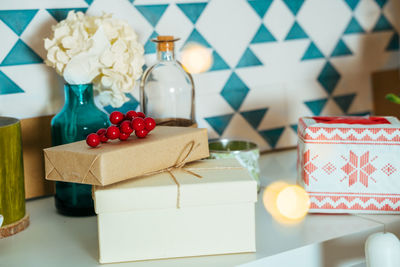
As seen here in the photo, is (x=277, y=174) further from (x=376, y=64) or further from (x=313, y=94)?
(x=376, y=64)

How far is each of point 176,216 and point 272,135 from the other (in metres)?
0.71

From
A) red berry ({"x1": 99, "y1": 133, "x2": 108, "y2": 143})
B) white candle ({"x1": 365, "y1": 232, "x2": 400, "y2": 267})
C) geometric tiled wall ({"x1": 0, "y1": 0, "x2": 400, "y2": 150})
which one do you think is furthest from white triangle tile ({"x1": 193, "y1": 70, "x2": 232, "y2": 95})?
white candle ({"x1": 365, "y1": 232, "x2": 400, "y2": 267})

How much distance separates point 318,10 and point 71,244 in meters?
0.96

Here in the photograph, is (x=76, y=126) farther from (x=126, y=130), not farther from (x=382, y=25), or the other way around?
(x=382, y=25)

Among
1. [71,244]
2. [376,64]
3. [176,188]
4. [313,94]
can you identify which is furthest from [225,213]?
[376,64]

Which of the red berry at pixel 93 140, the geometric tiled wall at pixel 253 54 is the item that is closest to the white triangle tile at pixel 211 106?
the geometric tiled wall at pixel 253 54

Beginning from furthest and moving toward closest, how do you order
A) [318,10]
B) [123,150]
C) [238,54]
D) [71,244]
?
[318,10] < [238,54] < [71,244] < [123,150]

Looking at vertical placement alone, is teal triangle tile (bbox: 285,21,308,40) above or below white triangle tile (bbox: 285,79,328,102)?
above

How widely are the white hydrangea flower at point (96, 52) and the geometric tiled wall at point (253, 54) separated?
12 cm

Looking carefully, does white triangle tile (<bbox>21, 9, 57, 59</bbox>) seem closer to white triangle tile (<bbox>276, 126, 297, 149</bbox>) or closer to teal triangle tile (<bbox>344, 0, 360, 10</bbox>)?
white triangle tile (<bbox>276, 126, 297, 149</bbox>)

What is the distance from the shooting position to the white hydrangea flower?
3.16 ft

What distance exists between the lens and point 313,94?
1499 millimetres

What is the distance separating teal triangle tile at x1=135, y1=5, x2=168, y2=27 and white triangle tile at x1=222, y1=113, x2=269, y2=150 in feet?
1.10

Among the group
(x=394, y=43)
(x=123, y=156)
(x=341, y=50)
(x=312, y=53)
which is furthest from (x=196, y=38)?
(x=394, y=43)
